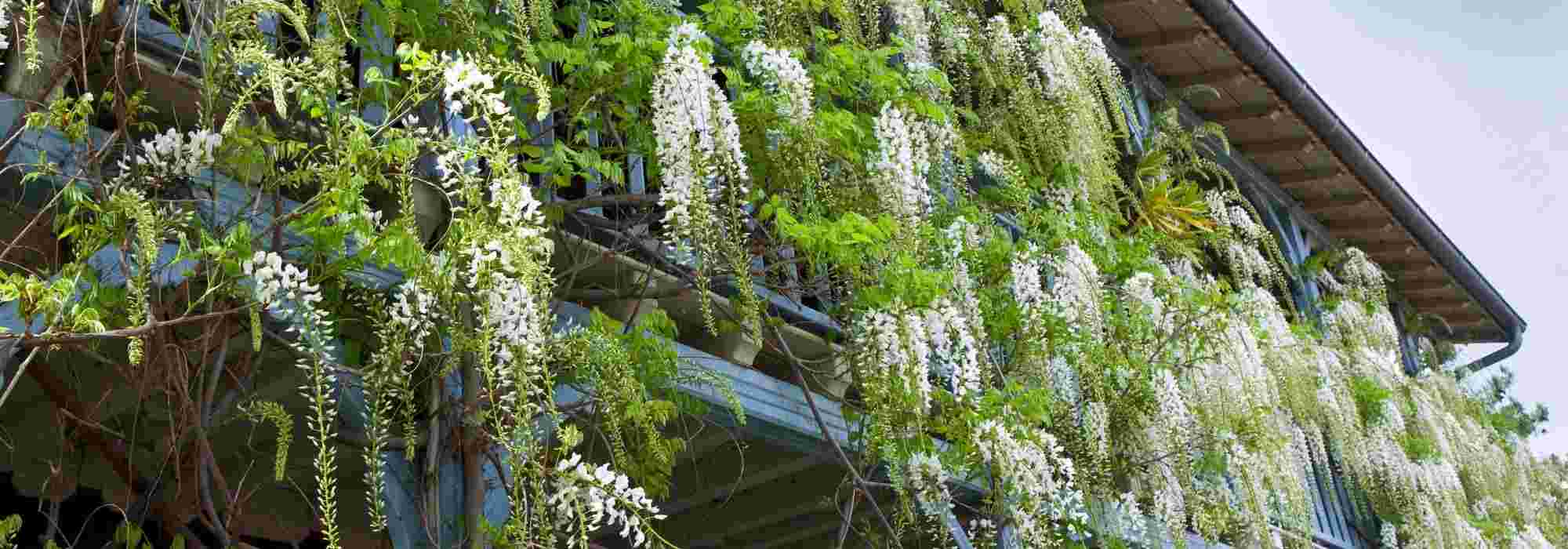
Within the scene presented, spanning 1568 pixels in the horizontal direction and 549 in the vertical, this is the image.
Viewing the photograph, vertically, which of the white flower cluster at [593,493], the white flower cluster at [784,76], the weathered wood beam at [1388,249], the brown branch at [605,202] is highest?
the weathered wood beam at [1388,249]

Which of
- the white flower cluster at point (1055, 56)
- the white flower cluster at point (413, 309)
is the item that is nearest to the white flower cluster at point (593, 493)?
the white flower cluster at point (413, 309)

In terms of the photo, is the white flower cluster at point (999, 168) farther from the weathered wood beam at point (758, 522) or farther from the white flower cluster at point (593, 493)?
the white flower cluster at point (593, 493)

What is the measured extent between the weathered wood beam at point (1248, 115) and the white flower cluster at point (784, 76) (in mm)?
4446

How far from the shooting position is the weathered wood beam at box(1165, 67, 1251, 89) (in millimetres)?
7328

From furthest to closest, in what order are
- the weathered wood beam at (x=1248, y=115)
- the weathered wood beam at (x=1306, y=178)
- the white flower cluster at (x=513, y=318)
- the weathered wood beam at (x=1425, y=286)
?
the weathered wood beam at (x=1425, y=286) < the weathered wood beam at (x=1306, y=178) < the weathered wood beam at (x=1248, y=115) < the white flower cluster at (x=513, y=318)

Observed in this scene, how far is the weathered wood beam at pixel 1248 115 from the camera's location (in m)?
7.66

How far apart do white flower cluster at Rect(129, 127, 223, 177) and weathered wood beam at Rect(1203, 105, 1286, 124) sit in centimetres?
610

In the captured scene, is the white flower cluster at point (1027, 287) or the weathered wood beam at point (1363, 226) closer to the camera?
the white flower cluster at point (1027, 287)

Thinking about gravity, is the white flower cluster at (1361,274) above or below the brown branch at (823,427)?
above

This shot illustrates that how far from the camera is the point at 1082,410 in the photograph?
503 cm

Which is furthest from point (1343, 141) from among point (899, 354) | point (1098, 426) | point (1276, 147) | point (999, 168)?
point (899, 354)

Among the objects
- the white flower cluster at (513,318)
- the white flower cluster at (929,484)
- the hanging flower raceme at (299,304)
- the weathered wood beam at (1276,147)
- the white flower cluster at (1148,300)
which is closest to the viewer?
the hanging flower raceme at (299,304)

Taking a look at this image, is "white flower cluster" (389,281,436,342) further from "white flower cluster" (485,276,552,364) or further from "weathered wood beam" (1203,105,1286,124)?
"weathered wood beam" (1203,105,1286,124)

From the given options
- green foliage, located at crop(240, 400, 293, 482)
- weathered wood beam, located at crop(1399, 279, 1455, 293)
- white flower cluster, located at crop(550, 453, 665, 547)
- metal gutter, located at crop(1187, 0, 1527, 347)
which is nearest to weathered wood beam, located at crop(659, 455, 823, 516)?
white flower cluster, located at crop(550, 453, 665, 547)
